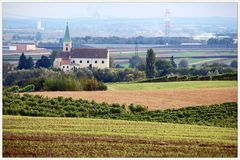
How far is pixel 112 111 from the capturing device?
10.5 m

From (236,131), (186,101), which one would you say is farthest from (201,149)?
(186,101)

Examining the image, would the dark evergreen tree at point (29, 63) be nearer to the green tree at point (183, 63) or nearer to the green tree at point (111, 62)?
the green tree at point (111, 62)

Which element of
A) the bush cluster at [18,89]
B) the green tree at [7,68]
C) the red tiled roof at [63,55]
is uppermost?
the red tiled roof at [63,55]

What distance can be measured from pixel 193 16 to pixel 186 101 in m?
1.76

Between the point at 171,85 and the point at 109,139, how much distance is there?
2870 millimetres

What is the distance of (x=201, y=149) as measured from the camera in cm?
889

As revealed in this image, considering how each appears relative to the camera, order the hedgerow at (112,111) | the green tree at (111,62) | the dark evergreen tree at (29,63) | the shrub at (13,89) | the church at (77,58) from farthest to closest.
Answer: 1. the green tree at (111,62)
2. the church at (77,58)
3. the dark evergreen tree at (29,63)
4. the shrub at (13,89)
5. the hedgerow at (112,111)

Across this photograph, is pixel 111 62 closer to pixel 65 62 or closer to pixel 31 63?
pixel 65 62

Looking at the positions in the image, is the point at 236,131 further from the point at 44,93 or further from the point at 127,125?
the point at 44,93

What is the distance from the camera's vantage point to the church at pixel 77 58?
11133mm

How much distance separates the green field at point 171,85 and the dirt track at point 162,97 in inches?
4.7

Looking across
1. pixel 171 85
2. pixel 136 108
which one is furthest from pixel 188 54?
pixel 136 108

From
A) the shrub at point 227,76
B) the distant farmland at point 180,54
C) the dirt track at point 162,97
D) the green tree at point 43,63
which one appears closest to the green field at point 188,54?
the distant farmland at point 180,54

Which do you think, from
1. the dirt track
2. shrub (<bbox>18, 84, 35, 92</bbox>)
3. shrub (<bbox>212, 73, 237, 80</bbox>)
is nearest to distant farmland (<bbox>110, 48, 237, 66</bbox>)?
shrub (<bbox>212, 73, 237, 80</bbox>)
